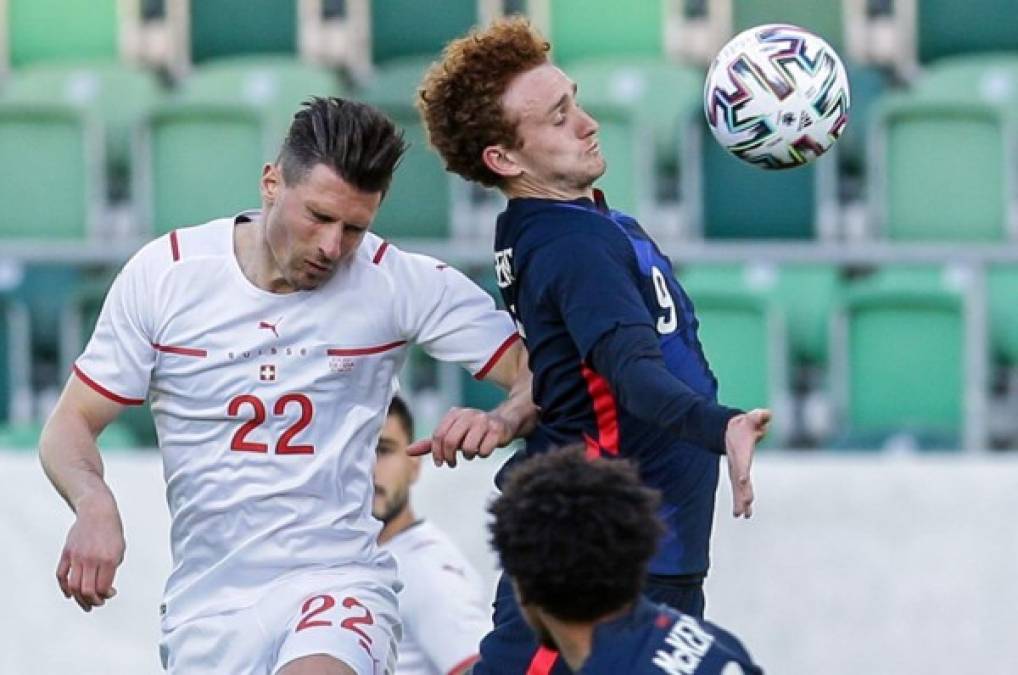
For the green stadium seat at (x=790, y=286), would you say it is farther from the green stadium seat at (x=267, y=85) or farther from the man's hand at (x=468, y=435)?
the man's hand at (x=468, y=435)

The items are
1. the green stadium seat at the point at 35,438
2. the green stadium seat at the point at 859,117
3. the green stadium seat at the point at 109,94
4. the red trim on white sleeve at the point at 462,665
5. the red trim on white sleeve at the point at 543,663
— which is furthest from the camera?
the green stadium seat at the point at 109,94

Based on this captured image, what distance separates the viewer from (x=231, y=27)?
33.7ft

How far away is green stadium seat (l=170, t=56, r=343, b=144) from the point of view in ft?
31.1

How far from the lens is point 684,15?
9992 millimetres

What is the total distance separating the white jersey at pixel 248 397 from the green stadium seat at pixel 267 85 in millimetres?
4798

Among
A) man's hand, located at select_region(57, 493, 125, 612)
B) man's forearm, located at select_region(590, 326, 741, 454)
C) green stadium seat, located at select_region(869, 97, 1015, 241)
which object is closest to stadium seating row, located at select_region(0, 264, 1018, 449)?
green stadium seat, located at select_region(869, 97, 1015, 241)

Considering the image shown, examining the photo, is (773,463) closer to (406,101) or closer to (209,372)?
(209,372)

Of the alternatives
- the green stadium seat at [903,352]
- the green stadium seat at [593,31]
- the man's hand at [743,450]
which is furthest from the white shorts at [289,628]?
the green stadium seat at [593,31]

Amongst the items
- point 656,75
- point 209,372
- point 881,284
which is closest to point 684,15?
point 656,75

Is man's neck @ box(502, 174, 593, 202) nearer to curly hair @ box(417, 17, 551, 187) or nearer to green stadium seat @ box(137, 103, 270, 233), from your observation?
curly hair @ box(417, 17, 551, 187)

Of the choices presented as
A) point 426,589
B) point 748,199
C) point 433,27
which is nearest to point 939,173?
point 748,199

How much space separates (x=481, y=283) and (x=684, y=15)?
8.31 ft

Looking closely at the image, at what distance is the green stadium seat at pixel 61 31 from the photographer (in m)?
10.1

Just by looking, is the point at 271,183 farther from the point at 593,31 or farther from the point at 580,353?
the point at 593,31
